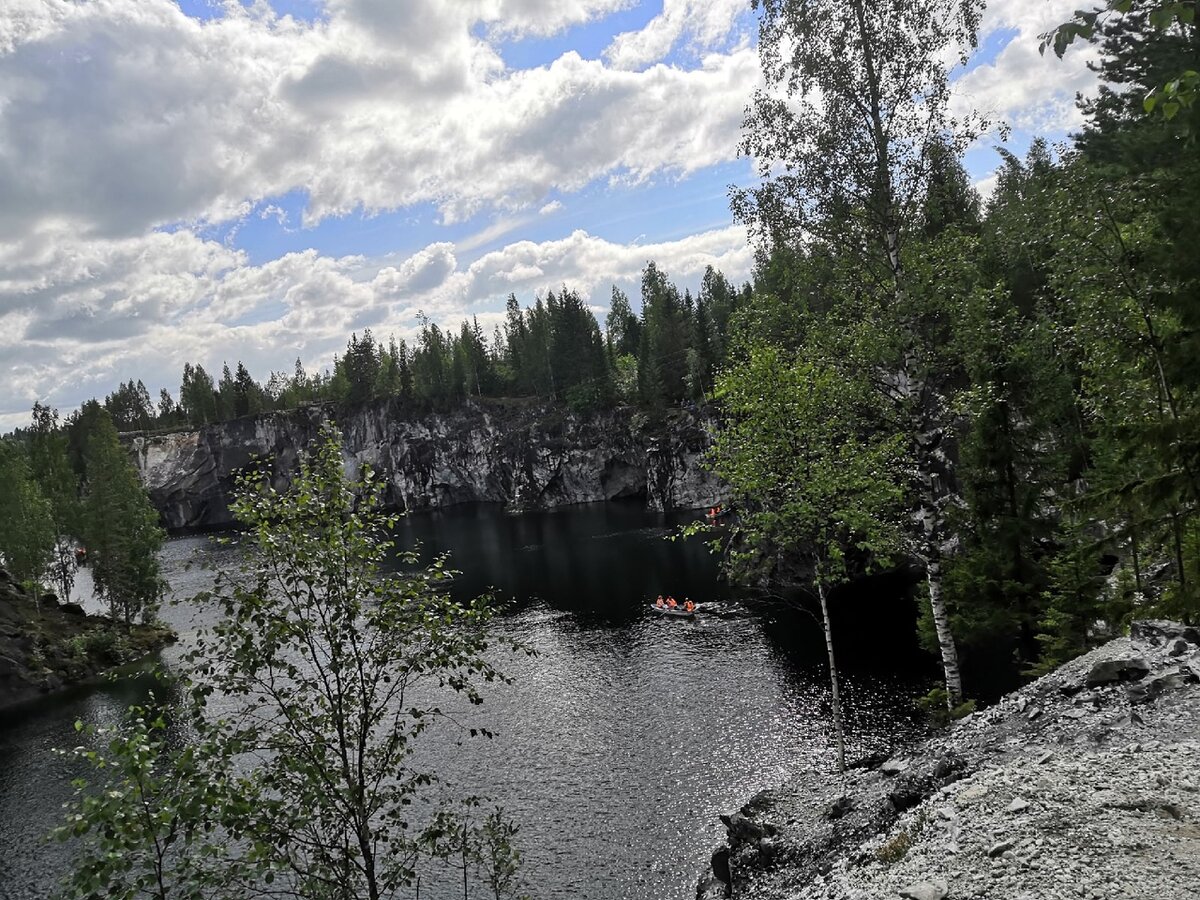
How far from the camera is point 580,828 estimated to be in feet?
75.8

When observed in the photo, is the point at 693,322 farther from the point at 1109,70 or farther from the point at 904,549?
A: the point at 904,549

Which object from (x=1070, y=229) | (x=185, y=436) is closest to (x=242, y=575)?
(x=1070, y=229)

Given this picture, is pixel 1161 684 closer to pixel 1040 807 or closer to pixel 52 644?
pixel 1040 807

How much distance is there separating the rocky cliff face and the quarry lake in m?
44.5

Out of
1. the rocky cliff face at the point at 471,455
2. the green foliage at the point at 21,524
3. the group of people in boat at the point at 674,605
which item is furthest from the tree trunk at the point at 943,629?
the rocky cliff face at the point at 471,455

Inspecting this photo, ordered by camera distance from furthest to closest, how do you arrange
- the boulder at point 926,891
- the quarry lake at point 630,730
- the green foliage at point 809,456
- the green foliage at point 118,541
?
the green foliage at point 118,541 → the quarry lake at point 630,730 → the green foliage at point 809,456 → the boulder at point 926,891

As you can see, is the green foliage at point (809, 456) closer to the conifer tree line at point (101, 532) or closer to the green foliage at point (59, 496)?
the conifer tree line at point (101, 532)

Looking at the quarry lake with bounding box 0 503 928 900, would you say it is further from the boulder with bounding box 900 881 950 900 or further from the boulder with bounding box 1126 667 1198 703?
the boulder with bounding box 1126 667 1198 703

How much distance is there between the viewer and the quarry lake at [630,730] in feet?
72.2

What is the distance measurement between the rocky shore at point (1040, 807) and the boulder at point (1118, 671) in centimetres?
2

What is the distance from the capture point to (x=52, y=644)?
163 ft

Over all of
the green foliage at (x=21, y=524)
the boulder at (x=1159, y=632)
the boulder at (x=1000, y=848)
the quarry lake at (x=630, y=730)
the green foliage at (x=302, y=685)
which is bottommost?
the quarry lake at (x=630, y=730)

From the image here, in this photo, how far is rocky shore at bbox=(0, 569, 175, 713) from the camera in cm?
4584

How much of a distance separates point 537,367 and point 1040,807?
382 feet
